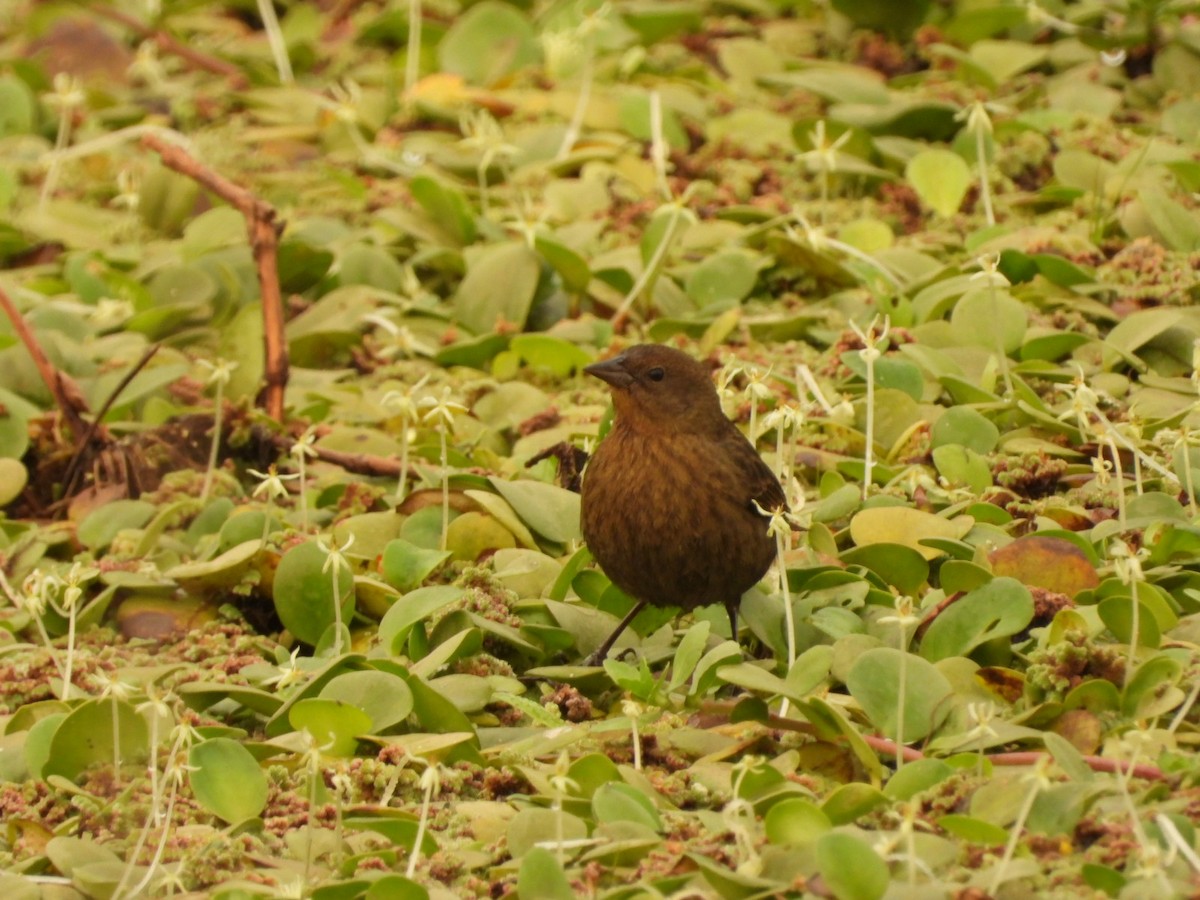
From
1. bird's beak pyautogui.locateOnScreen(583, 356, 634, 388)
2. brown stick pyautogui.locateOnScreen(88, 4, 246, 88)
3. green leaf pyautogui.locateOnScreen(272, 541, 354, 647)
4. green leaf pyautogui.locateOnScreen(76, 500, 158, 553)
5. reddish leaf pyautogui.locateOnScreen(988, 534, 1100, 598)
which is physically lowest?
green leaf pyautogui.locateOnScreen(76, 500, 158, 553)

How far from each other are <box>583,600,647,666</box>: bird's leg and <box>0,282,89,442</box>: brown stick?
1740 mm

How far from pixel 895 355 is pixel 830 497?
2.35 feet

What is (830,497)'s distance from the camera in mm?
4066

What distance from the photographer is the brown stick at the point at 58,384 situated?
189 inches

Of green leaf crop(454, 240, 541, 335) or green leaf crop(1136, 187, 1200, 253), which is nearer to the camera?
green leaf crop(1136, 187, 1200, 253)

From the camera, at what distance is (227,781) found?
317 cm

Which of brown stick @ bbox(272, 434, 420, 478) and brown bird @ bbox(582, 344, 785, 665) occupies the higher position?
brown bird @ bbox(582, 344, 785, 665)

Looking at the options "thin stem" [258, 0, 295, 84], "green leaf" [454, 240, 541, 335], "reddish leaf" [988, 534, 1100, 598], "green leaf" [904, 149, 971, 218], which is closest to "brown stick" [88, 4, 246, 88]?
"thin stem" [258, 0, 295, 84]

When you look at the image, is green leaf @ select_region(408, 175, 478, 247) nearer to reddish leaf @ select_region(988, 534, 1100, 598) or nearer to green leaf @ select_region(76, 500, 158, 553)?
green leaf @ select_region(76, 500, 158, 553)

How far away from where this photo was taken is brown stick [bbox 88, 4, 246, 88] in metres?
7.70

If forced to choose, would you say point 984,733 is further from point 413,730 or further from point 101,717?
point 101,717

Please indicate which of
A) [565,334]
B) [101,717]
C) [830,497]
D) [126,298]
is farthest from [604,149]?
[101,717]

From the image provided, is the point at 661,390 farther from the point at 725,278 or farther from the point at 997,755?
the point at 725,278

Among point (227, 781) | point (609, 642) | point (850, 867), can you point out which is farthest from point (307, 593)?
point (850, 867)
